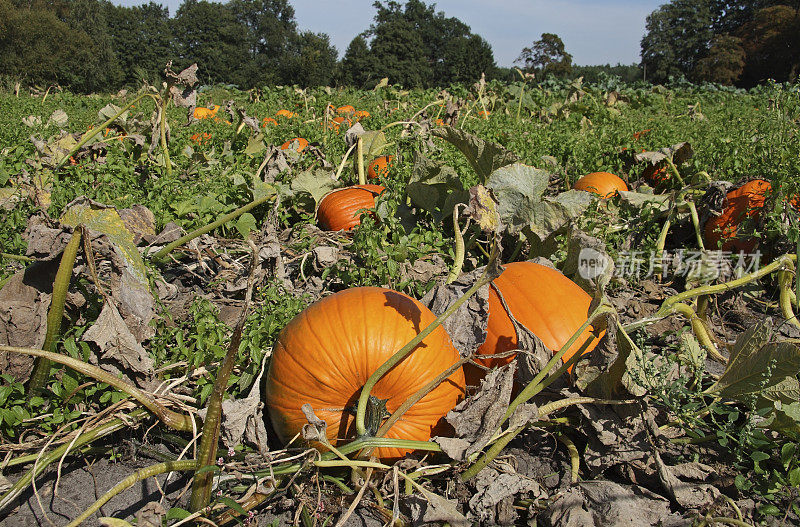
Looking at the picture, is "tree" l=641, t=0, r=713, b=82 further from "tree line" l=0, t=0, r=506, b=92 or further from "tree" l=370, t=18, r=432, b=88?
"tree" l=370, t=18, r=432, b=88

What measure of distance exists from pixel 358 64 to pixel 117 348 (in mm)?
66944

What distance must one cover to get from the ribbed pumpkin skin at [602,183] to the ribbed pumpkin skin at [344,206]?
1.74 m

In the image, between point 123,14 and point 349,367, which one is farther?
point 123,14

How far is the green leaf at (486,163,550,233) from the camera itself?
278 cm

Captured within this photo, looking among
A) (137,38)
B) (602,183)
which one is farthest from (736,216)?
(137,38)

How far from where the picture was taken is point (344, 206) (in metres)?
3.80

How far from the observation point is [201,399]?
2143 mm

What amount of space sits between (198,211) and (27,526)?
203 centimetres

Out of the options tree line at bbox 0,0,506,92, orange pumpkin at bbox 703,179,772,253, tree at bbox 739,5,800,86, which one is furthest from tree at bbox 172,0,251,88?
orange pumpkin at bbox 703,179,772,253

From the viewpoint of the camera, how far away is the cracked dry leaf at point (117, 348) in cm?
207

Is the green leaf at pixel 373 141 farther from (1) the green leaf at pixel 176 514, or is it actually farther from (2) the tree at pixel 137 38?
(2) the tree at pixel 137 38

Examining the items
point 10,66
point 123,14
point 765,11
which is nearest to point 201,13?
point 123,14

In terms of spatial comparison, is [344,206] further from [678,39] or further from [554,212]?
[678,39]

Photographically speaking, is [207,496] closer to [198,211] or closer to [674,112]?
[198,211]
